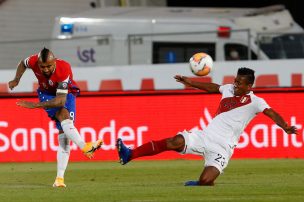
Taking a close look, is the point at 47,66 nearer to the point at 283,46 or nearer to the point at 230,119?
the point at 230,119

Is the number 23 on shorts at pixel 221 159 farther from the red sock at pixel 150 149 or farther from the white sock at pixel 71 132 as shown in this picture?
the white sock at pixel 71 132

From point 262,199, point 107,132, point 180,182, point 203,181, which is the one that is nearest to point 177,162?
point 107,132

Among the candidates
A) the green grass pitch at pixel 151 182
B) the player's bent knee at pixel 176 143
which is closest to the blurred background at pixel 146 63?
the green grass pitch at pixel 151 182

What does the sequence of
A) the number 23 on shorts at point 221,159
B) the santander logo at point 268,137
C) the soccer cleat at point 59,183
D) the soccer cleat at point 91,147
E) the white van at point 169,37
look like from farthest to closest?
the white van at point 169,37 < the santander logo at point 268,137 < the soccer cleat at point 59,183 < the number 23 on shorts at point 221,159 < the soccer cleat at point 91,147

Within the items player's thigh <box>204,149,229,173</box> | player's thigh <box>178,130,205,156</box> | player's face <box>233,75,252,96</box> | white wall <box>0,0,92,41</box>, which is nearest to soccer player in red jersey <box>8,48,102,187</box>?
player's thigh <box>178,130,205,156</box>

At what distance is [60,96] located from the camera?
15680mm

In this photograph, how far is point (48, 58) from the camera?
15.6m

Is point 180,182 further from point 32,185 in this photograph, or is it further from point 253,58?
point 253,58

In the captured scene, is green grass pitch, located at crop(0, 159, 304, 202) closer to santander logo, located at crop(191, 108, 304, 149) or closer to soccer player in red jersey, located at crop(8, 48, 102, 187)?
soccer player in red jersey, located at crop(8, 48, 102, 187)

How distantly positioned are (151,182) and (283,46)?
1072 centimetres

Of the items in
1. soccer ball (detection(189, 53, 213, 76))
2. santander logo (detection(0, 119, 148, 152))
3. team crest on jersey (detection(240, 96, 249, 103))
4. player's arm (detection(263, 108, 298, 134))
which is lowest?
santander logo (detection(0, 119, 148, 152))

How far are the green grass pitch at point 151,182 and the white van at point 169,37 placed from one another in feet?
19.4

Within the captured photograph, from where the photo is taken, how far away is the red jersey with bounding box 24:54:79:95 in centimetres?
1584

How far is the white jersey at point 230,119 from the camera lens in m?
15.5
